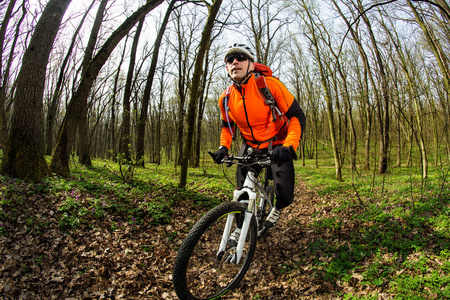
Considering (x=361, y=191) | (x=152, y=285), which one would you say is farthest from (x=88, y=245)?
(x=361, y=191)

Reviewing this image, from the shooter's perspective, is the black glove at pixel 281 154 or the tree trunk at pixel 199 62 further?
the tree trunk at pixel 199 62

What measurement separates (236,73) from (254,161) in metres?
1.08

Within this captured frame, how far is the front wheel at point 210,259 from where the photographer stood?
7.08 ft

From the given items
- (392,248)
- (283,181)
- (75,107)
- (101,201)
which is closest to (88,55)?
(75,107)

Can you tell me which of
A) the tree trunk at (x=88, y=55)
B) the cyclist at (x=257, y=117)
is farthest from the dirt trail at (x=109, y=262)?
the tree trunk at (x=88, y=55)

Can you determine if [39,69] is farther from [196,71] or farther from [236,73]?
[236,73]

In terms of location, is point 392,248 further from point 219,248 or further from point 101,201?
point 101,201

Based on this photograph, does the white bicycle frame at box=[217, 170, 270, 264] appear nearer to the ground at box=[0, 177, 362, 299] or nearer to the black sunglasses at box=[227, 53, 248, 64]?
the ground at box=[0, 177, 362, 299]

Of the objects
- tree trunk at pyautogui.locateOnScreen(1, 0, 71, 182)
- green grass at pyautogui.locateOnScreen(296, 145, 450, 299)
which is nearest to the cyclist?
green grass at pyautogui.locateOnScreen(296, 145, 450, 299)

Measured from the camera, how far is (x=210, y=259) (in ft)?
8.41

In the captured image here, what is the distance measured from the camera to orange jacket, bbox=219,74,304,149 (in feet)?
9.27

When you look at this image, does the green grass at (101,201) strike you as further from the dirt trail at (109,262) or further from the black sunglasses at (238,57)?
the black sunglasses at (238,57)

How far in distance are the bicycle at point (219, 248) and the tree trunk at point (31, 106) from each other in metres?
4.41

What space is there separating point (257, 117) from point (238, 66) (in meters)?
0.66
